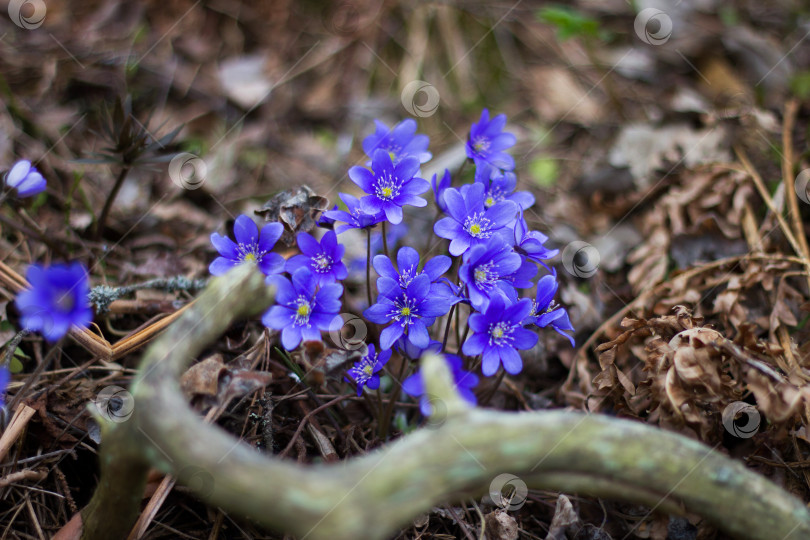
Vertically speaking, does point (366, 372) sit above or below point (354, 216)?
below

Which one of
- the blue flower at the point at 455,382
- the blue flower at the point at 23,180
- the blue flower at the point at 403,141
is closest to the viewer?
the blue flower at the point at 455,382

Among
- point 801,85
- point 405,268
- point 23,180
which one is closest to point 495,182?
point 405,268

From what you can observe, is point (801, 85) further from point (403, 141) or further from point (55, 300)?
point (55, 300)

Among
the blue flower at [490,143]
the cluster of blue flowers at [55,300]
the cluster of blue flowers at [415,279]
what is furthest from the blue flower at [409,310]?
the cluster of blue flowers at [55,300]

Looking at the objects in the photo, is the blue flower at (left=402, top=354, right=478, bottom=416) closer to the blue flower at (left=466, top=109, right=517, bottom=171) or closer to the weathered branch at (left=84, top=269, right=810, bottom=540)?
the weathered branch at (left=84, top=269, right=810, bottom=540)

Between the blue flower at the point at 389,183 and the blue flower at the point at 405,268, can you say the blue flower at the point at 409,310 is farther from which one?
the blue flower at the point at 389,183

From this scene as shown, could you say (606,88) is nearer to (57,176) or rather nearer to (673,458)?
(673,458)

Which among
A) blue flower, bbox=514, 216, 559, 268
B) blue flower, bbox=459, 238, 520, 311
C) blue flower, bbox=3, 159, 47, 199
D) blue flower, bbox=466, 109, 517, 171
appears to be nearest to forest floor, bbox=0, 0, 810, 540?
blue flower, bbox=3, 159, 47, 199
